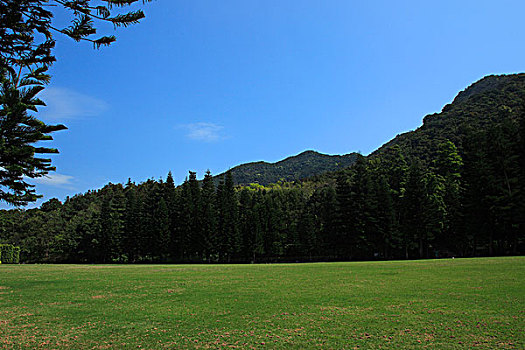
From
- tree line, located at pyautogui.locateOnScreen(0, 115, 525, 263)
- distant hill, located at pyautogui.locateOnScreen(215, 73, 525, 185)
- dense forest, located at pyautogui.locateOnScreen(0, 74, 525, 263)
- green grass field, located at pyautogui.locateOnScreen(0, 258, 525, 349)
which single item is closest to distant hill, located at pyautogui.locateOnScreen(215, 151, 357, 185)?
distant hill, located at pyautogui.locateOnScreen(215, 73, 525, 185)

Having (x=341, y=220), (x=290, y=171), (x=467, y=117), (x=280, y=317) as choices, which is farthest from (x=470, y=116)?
(x=290, y=171)

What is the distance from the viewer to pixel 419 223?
1746 inches

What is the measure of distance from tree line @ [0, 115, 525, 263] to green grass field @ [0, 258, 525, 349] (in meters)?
29.7

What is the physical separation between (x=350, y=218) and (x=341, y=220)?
1.92 meters

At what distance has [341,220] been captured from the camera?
169 ft

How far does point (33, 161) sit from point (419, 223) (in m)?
46.5

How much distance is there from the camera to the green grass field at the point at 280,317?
6.45m

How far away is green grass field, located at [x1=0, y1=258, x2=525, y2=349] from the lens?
254 inches

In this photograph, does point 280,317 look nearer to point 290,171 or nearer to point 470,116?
point 470,116

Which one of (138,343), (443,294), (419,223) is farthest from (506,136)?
(138,343)

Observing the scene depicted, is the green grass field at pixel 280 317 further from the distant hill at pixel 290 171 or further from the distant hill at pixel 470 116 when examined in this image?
the distant hill at pixel 290 171

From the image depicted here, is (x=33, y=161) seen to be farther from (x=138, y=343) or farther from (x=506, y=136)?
(x=506, y=136)

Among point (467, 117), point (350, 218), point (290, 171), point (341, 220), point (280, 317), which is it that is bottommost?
point (280, 317)

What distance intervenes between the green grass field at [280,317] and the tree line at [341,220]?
1169 inches
